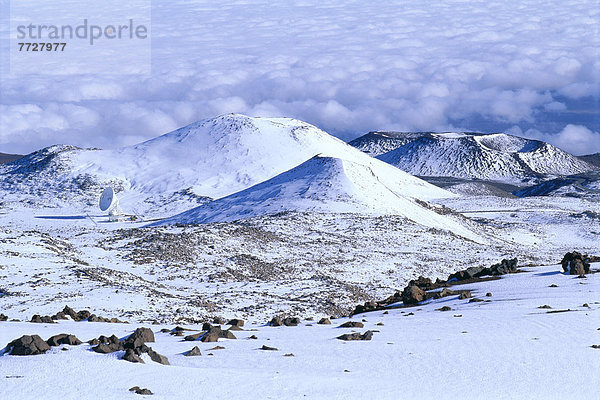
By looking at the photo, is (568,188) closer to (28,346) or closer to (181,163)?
(181,163)

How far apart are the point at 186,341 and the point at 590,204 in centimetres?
10054

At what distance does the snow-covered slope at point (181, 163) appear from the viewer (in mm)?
94375

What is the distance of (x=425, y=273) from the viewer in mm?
41875

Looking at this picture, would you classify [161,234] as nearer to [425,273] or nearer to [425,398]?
[425,273]

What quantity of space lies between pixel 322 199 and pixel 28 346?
51.2m

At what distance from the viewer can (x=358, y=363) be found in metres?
13.5

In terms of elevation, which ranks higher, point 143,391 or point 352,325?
point 143,391

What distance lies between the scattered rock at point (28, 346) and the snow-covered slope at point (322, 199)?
4765 cm

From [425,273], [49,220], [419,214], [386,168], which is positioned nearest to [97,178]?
[49,220]

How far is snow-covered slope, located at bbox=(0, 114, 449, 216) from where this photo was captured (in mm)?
94375

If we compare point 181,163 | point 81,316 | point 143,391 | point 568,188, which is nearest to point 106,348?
point 143,391

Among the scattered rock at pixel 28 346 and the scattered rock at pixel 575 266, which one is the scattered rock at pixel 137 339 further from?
the scattered rock at pixel 575 266

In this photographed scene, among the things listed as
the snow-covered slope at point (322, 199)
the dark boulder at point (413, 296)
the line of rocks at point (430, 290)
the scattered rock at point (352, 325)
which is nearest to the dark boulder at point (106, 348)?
the scattered rock at point (352, 325)

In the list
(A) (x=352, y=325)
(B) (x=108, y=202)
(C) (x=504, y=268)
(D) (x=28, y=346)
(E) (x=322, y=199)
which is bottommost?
(B) (x=108, y=202)
